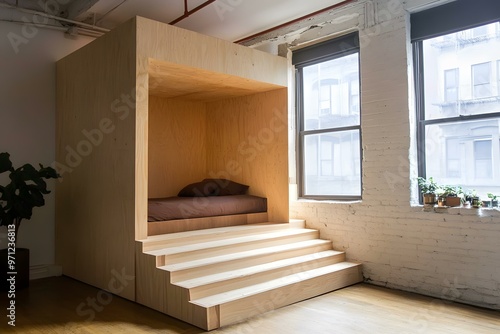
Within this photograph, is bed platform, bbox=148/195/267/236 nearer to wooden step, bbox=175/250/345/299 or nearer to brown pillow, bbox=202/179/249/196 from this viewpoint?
brown pillow, bbox=202/179/249/196

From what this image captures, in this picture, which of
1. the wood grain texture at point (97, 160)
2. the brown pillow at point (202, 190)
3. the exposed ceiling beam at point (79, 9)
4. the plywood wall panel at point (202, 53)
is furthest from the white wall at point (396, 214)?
the exposed ceiling beam at point (79, 9)

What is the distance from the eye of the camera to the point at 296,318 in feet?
11.9

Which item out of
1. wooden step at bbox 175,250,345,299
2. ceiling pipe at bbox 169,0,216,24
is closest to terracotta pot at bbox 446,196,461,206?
wooden step at bbox 175,250,345,299

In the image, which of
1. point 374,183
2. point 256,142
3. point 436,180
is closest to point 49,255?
point 256,142

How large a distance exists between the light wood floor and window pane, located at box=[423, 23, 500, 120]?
6.55ft

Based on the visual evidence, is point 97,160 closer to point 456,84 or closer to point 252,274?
point 252,274

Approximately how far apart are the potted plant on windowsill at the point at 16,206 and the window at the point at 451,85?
4.36 meters

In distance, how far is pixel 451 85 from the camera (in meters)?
4.47

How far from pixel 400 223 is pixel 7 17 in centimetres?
508

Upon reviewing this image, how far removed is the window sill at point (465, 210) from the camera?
13.1ft

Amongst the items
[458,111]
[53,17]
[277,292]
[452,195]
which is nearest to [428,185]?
[452,195]

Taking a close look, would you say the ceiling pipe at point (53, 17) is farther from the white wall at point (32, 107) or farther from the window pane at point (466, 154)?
the window pane at point (466, 154)

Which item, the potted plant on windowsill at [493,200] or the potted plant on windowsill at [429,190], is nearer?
the potted plant on windowsill at [493,200]

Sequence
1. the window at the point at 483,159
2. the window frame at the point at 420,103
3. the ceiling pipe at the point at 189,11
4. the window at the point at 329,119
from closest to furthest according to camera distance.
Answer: the window at the point at 483,159
the window frame at the point at 420,103
the ceiling pipe at the point at 189,11
the window at the point at 329,119
